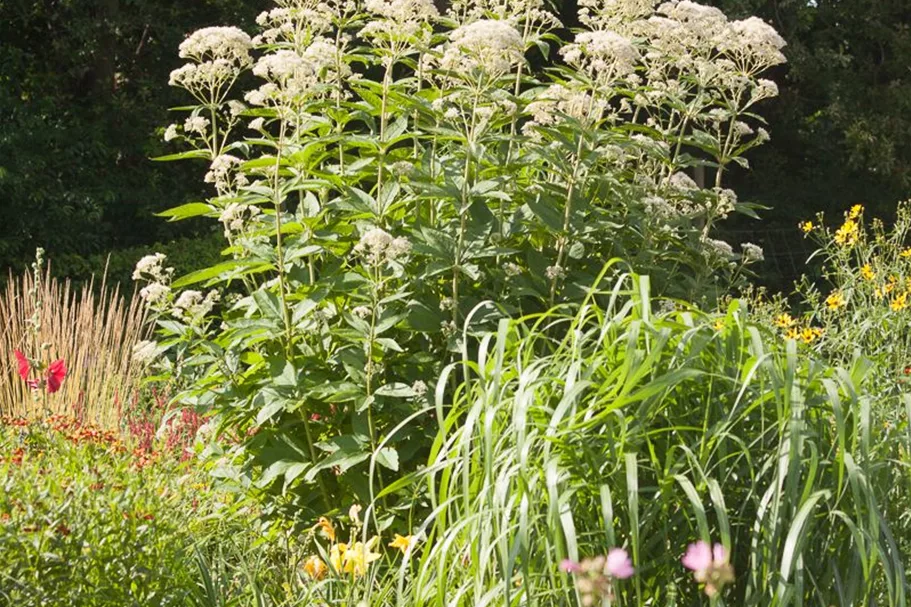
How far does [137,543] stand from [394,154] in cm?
160

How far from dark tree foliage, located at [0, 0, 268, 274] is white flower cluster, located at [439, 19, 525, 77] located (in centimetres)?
685

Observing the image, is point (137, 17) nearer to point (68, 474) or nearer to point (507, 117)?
point (507, 117)

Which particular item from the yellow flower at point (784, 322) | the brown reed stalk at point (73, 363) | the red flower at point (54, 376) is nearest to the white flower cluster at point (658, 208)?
the yellow flower at point (784, 322)

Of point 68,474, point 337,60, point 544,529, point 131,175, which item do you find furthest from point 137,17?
point 544,529

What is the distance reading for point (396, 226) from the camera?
12.9 feet

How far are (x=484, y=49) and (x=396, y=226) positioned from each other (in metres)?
0.61

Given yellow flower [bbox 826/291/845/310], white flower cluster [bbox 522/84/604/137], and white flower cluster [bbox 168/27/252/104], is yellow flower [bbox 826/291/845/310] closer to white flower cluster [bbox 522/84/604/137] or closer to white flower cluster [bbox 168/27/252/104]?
white flower cluster [bbox 522/84/604/137]

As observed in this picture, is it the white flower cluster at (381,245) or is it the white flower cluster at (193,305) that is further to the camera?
the white flower cluster at (193,305)

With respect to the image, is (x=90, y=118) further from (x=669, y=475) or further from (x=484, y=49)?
(x=669, y=475)

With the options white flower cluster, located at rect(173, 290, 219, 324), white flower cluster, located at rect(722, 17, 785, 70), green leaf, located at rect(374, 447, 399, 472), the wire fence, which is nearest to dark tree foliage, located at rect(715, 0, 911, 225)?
the wire fence

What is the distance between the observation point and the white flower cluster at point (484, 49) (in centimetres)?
352

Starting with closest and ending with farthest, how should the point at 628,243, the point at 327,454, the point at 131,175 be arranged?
the point at 327,454 < the point at 628,243 < the point at 131,175

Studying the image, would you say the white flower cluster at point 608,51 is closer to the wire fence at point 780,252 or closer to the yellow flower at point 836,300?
the yellow flower at point 836,300

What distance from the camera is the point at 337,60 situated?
409 centimetres
